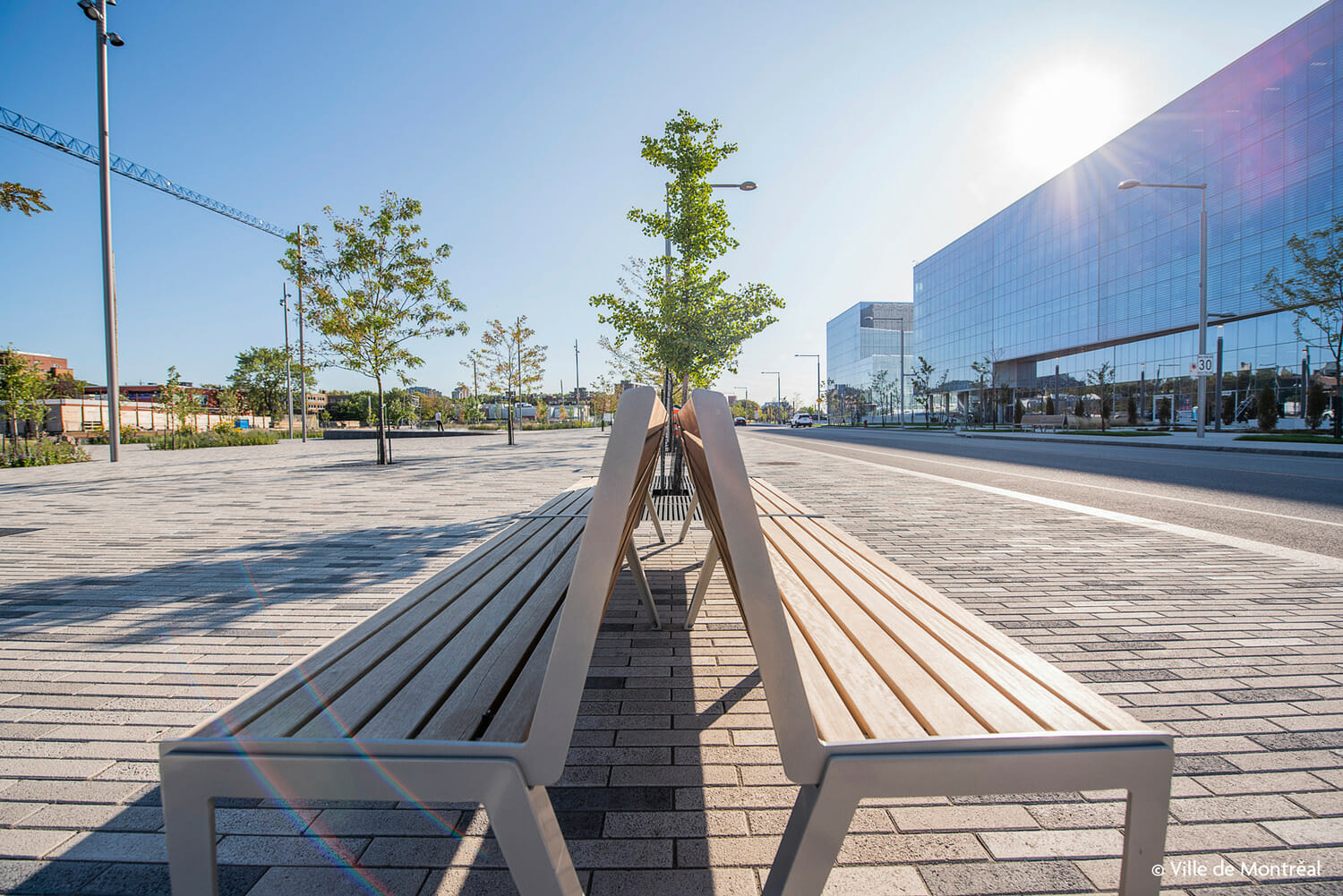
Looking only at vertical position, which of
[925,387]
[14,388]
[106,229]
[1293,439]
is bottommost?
[1293,439]

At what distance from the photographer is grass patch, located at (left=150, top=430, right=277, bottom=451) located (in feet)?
77.5

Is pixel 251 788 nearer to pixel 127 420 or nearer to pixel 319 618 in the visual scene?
pixel 319 618

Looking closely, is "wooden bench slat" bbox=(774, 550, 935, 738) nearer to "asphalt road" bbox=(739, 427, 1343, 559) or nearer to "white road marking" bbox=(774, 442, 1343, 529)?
"asphalt road" bbox=(739, 427, 1343, 559)

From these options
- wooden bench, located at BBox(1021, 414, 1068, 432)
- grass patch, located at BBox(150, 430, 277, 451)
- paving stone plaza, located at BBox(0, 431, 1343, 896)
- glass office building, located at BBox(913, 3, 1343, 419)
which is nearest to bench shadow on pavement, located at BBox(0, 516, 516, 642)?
paving stone plaza, located at BBox(0, 431, 1343, 896)

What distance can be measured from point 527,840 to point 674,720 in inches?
50.4

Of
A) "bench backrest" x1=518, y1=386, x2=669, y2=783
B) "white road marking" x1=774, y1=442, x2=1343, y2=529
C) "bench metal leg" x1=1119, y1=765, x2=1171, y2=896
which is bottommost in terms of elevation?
"white road marking" x1=774, y1=442, x2=1343, y2=529

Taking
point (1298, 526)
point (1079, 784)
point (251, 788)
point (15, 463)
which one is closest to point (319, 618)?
point (251, 788)

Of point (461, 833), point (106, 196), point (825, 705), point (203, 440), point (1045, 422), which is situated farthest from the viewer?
point (1045, 422)

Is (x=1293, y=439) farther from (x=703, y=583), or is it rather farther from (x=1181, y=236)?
(x=703, y=583)

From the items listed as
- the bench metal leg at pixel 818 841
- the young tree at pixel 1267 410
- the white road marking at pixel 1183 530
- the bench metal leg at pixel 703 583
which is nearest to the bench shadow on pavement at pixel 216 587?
the bench metal leg at pixel 703 583

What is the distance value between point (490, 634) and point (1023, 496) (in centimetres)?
882

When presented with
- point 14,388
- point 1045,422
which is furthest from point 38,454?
point 1045,422

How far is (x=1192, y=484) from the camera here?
983 centimetres

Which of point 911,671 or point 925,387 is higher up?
point 925,387
